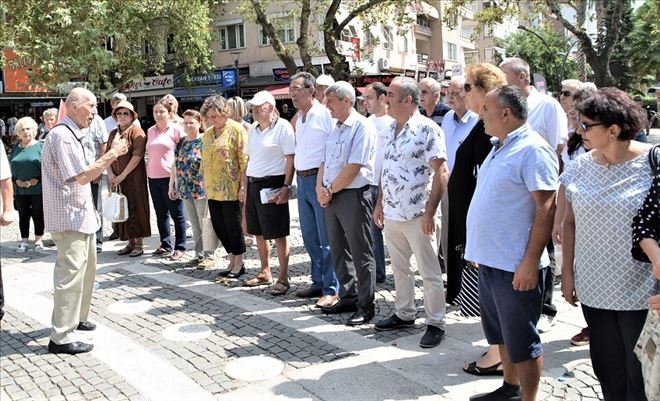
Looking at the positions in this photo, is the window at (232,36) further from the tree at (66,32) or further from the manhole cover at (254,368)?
the manhole cover at (254,368)

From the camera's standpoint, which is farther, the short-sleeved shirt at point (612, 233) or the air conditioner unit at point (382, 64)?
the air conditioner unit at point (382, 64)

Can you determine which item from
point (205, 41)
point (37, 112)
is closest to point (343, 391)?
point (205, 41)

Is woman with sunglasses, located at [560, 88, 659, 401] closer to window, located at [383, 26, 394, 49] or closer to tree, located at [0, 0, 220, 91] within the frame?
tree, located at [0, 0, 220, 91]

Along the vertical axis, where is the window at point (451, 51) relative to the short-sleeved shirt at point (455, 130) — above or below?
above

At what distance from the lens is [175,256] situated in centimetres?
785

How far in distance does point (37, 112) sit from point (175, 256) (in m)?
25.0

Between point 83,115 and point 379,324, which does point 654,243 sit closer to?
point 379,324

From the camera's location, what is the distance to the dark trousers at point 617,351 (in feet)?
9.21

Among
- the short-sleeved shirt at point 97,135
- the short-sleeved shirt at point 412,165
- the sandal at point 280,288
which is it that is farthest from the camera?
the short-sleeved shirt at point 97,135

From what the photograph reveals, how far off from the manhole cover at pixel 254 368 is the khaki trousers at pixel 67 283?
4.52 ft

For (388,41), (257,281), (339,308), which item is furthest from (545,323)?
(388,41)

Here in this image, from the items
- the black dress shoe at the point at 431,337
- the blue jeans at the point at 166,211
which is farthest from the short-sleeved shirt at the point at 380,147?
the blue jeans at the point at 166,211

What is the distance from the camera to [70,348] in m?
4.66

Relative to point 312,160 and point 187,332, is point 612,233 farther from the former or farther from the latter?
point 187,332
